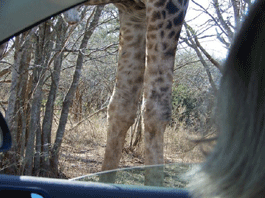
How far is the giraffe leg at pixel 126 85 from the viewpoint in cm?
283

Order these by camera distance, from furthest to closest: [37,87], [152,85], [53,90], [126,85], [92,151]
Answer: [92,151] < [53,90] < [37,87] < [126,85] < [152,85]

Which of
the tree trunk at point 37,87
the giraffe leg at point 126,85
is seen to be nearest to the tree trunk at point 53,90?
the tree trunk at point 37,87

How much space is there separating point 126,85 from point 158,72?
1.35 feet

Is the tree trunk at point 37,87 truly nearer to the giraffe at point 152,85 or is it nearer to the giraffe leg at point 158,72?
the giraffe at point 152,85

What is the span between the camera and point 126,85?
285 cm

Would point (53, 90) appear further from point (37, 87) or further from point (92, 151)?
point (92, 151)

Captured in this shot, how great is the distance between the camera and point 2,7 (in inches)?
37.0

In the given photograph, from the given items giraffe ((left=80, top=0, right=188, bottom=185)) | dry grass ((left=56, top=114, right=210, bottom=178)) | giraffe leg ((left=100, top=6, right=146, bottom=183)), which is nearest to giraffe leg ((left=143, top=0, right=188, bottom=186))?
giraffe ((left=80, top=0, right=188, bottom=185))

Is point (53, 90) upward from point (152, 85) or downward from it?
upward

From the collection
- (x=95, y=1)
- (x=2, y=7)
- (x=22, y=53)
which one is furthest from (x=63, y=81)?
(x=2, y=7)

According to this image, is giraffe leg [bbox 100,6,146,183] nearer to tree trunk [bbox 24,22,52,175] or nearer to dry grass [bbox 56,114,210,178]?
tree trunk [bbox 24,22,52,175]

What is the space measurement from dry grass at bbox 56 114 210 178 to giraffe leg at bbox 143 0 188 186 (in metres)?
1.48

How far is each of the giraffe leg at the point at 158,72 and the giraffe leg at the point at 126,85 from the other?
0.34 m

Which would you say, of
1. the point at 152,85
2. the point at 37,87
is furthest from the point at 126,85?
the point at 37,87
